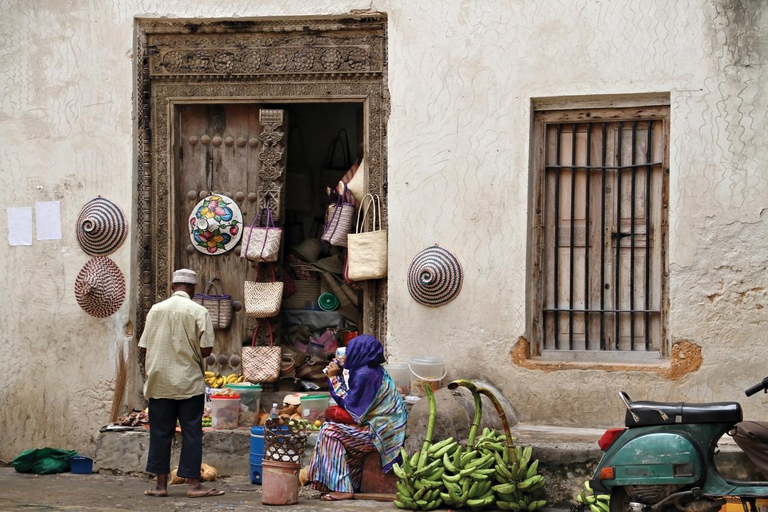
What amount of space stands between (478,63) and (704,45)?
1649mm

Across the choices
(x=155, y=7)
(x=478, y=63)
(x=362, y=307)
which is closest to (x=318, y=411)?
(x=362, y=307)

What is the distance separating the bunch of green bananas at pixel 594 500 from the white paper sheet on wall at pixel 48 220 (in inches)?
185

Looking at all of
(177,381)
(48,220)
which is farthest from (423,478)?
(48,220)

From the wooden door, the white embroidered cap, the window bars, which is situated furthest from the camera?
the wooden door

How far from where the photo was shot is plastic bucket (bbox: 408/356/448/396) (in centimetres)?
827

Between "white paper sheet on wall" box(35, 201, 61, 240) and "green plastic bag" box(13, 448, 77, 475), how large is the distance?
1729mm

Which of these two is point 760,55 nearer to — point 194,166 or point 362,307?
point 362,307

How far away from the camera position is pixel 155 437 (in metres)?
7.61

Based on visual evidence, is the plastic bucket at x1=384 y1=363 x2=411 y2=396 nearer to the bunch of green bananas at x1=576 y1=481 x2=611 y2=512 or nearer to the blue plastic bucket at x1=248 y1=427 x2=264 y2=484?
the blue plastic bucket at x1=248 y1=427 x2=264 y2=484

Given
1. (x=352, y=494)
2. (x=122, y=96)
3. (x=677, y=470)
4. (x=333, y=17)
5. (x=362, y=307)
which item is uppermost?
(x=333, y=17)

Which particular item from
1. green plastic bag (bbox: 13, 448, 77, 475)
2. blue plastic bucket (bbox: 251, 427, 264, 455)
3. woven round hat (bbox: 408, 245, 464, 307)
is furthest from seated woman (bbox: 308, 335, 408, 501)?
green plastic bag (bbox: 13, 448, 77, 475)

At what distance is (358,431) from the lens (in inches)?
291

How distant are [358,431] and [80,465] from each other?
8.64 feet

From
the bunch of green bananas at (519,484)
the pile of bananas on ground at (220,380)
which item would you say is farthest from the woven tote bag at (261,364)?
the bunch of green bananas at (519,484)
